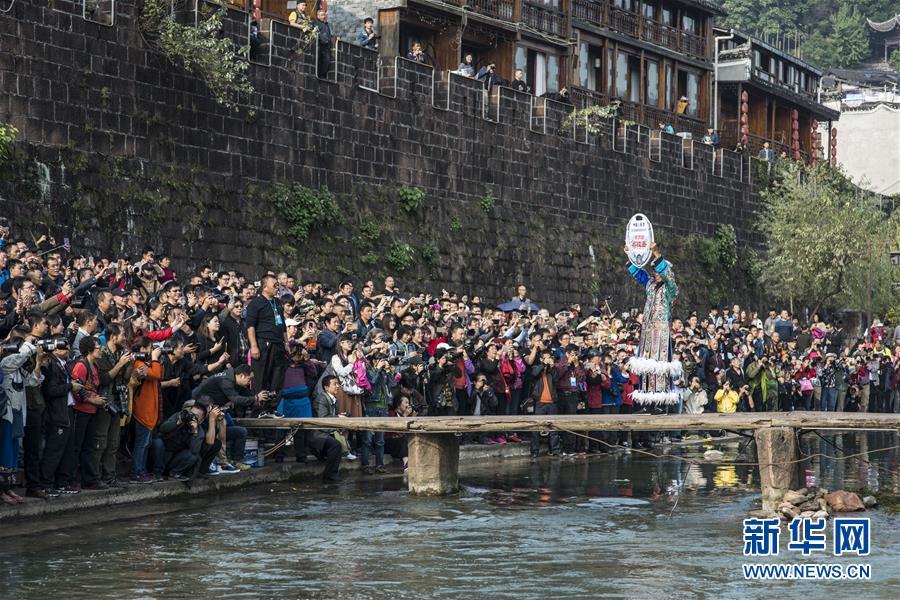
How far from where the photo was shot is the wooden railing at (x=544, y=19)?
40.2 meters

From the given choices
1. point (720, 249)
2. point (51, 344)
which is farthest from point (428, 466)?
point (720, 249)

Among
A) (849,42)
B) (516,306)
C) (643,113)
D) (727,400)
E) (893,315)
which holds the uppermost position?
(849,42)

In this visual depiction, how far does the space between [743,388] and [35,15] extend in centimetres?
1454

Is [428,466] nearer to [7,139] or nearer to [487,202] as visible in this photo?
[7,139]

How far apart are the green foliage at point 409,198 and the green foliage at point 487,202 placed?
2.50 meters

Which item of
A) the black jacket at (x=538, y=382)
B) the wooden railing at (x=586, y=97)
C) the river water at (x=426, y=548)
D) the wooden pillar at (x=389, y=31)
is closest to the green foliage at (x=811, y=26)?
the wooden railing at (x=586, y=97)

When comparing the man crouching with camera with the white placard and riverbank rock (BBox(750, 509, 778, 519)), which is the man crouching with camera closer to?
the white placard

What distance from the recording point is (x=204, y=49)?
78.2 feet

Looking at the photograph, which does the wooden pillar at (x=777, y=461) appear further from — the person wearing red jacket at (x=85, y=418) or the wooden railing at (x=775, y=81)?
the wooden railing at (x=775, y=81)

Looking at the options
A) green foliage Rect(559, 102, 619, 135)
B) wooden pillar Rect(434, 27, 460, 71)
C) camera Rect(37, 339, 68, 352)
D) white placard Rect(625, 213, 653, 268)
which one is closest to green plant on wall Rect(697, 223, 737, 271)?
green foliage Rect(559, 102, 619, 135)

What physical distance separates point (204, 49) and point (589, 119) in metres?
14.1

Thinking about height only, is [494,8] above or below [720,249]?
above

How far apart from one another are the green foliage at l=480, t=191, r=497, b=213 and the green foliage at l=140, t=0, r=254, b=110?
785cm

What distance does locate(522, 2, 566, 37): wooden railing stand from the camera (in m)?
40.2
